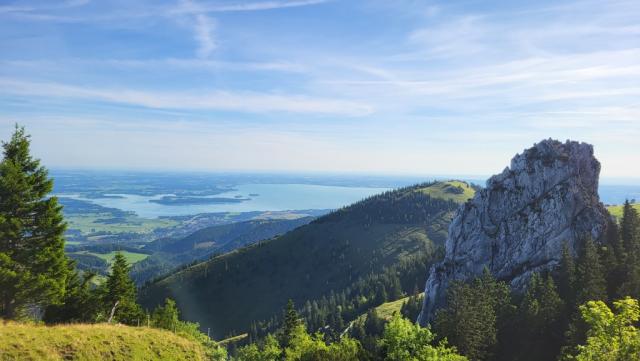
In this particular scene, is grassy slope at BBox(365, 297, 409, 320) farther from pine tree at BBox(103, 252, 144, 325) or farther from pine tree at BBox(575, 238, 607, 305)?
pine tree at BBox(103, 252, 144, 325)

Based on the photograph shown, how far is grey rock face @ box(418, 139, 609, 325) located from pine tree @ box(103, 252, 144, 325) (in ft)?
301

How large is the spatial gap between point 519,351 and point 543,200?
74.2 m

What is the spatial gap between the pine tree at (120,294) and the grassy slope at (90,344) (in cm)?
2517

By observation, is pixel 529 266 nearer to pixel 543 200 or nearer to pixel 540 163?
pixel 543 200

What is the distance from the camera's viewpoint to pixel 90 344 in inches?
1404

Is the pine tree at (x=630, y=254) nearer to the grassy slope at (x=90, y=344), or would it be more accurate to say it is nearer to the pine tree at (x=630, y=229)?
the pine tree at (x=630, y=229)

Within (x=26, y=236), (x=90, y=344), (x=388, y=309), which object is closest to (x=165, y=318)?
(x=26, y=236)

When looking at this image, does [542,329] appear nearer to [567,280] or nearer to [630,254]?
[567,280]

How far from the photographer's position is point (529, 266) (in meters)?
128

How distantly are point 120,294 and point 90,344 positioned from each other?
34.0m

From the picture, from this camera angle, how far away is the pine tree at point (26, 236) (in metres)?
43.0

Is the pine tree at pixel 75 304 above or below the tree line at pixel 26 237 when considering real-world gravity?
below

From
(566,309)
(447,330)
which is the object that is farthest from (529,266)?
(447,330)

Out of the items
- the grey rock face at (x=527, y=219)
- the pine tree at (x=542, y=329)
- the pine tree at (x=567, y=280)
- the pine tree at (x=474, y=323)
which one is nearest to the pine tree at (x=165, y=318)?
the pine tree at (x=474, y=323)
